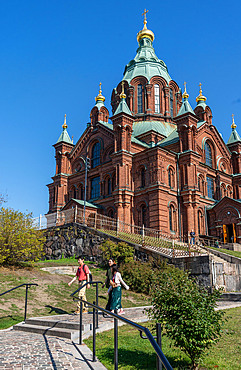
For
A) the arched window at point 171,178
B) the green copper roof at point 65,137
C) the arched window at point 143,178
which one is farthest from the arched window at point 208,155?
the green copper roof at point 65,137

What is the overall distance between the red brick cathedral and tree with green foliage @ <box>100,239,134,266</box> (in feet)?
31.2

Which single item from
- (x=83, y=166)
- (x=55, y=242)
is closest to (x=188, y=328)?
(x=55, y=242)

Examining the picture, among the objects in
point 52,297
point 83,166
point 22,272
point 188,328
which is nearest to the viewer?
point 188,328

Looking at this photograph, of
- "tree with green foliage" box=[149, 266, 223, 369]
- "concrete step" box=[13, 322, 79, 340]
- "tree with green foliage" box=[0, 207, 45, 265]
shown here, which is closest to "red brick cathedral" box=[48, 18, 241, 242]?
"tree with green foliage" box=[0, 207, 45, 265]

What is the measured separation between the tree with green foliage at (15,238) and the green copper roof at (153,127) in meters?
23.0

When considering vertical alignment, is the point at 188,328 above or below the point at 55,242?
below

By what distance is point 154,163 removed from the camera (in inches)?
1240

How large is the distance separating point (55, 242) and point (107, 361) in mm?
19940

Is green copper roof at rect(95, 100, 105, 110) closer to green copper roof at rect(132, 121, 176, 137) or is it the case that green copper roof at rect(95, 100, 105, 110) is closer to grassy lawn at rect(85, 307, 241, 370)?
green copper roof at rect(132, 121, 176, 137)

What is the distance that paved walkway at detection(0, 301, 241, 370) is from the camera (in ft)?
19.3

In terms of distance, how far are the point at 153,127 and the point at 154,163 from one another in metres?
9.13

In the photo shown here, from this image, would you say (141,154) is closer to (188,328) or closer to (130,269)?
(130,269)

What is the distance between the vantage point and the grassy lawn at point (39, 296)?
11.4 metres

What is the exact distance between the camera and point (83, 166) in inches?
1553
